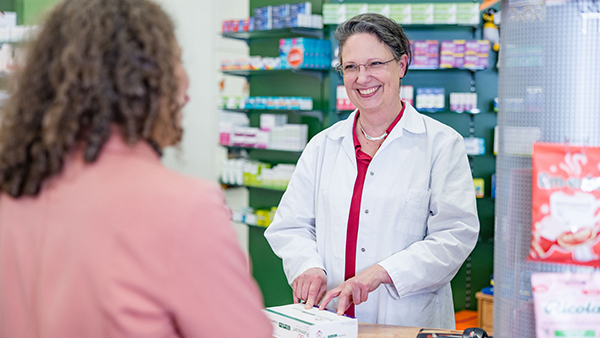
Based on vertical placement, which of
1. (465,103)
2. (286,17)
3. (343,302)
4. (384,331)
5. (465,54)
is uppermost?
(286,17)

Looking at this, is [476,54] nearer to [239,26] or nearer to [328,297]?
[239,26]

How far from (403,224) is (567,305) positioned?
1026mm

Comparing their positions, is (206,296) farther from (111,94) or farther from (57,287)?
(111,94)

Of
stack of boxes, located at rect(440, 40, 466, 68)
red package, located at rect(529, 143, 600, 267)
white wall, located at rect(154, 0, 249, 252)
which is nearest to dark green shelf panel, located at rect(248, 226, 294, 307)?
white wall, located at rect(154, 0, 249, 252)

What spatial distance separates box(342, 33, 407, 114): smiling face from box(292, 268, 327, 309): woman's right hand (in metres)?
0.69

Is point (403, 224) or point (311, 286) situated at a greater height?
point (403, 224)

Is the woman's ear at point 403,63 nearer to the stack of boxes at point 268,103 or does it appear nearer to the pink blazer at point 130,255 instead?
the pink blazer at point 130,255

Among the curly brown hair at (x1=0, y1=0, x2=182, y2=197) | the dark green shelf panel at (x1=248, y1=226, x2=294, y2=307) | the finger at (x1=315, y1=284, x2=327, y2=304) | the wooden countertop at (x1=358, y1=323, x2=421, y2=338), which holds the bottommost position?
the dark green shelf panel at (x1=248, y1=226, x2=294, y2=307)

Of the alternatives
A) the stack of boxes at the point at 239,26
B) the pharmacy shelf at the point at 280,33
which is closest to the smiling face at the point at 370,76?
the pharmacy shelf at the point at 280,33

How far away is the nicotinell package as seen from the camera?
1.13m

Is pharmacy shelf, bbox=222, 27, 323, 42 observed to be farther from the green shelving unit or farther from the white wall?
the white wall

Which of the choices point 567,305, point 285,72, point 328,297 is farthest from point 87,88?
point 285,72

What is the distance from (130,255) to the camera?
86cm

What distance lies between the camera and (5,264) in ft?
3.18
